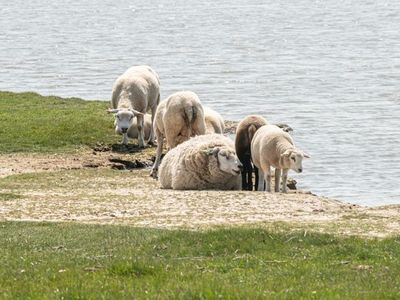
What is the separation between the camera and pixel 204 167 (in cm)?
2102

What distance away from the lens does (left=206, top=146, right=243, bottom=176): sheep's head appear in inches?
819

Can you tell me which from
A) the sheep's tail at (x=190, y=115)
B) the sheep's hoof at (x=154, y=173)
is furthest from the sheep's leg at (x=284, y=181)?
the sheep's hoof at (x=154, y=173)

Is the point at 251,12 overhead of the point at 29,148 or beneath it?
beneath

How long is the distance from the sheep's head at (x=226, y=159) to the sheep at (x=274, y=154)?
393 mm

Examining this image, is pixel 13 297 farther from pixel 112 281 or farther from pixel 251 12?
pixel 251 12

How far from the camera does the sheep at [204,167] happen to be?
2088 cm

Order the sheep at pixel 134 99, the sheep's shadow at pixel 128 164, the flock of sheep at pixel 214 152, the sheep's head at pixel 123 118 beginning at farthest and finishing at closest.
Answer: the sheep at pixel 134 99 < the sheep's head at pixel 123 118 < the sheep's shadow at pixel 128 164 < the flock of sheep at pixel 214 152

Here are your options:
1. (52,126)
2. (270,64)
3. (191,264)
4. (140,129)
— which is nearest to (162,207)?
(191,264)

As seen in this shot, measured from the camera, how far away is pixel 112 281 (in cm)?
1083

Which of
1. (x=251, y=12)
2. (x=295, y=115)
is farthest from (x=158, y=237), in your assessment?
(x=251, y=12)

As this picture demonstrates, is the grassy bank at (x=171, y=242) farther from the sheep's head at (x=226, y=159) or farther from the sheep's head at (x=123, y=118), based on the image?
the sheep's head at (x=123, y=118)

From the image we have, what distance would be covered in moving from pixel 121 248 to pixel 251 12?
85.2 meters

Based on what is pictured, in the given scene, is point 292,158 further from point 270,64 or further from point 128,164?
point 270,64

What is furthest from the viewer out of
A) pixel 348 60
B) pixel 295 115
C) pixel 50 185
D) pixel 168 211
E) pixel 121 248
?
pixel 348 60
